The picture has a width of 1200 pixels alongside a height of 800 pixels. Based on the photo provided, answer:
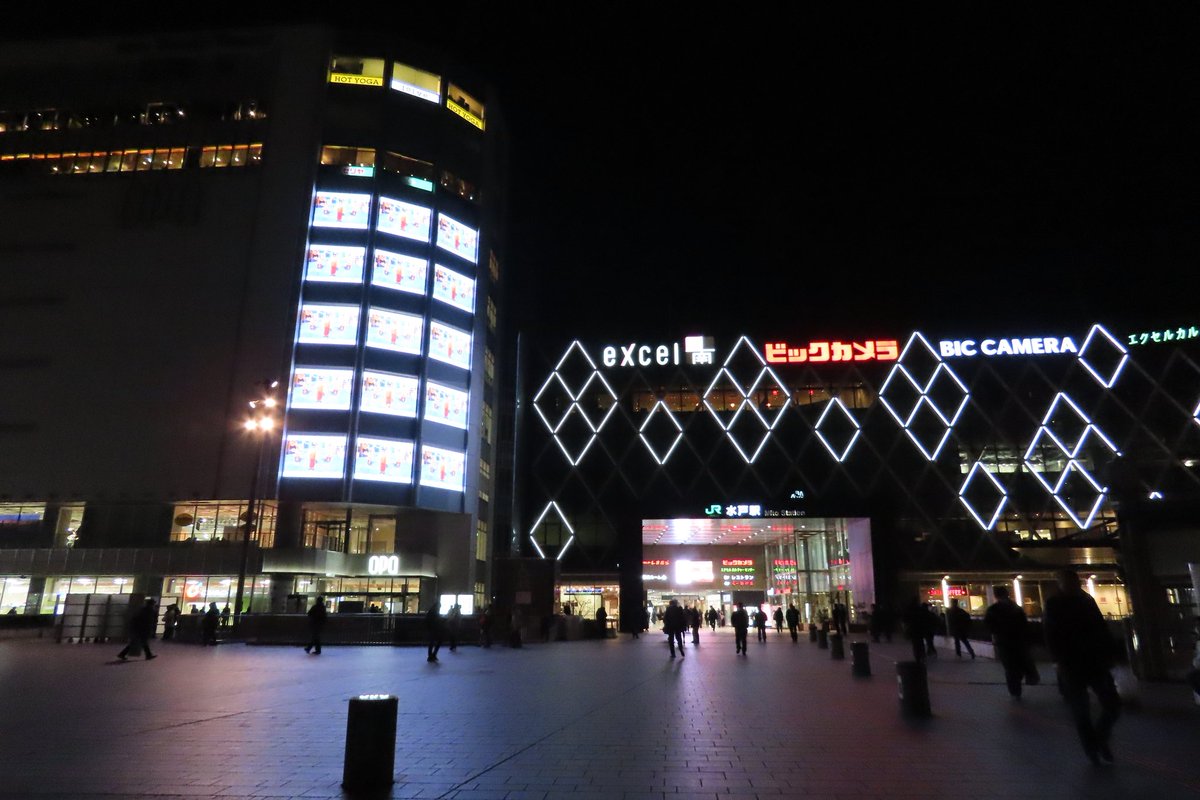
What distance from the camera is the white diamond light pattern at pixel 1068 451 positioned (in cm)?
4897

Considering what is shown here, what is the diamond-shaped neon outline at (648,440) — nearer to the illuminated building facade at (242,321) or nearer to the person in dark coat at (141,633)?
the illuminated building facade at (242,321)

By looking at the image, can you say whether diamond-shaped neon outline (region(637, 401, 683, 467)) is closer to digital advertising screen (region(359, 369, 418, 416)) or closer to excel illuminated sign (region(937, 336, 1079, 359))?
digital advertising screen (region(359, 369, 418, 416))

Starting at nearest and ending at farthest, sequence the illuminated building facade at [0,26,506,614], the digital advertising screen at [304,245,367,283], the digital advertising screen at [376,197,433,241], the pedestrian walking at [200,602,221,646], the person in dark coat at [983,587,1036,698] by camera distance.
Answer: the person in dark coat at [983,587,1036,698]
the pedestrian walking at [200,602,221,646]
the illuminated building facade at [0,26,506,614]
the digital advertising screen at [304,245,367,283]
the digital advertising screen at [376,197,433,241]

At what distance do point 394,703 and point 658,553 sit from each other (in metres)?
53.8

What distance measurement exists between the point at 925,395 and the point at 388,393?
38597 mm

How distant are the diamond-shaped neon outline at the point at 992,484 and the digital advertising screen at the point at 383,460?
1513 inches

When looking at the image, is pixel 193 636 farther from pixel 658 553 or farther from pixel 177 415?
pixel 658 553

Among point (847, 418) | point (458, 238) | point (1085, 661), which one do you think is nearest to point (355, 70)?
point (458, 238)

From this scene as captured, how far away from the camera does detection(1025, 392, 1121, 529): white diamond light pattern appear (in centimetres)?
4897

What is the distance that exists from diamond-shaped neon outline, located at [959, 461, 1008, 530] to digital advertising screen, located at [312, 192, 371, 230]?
4611 centimetres

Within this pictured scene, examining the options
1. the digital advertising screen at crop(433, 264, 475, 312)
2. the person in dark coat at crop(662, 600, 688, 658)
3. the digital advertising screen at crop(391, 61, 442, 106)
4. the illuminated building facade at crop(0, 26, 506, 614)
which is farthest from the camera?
the digital advertising screen at crop(391, 61, 442, 106)

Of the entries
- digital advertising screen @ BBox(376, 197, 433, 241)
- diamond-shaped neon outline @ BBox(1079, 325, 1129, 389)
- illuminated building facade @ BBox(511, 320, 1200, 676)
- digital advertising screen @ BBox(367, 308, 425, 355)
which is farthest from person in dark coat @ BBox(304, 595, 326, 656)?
diamond-shaped neon outline @ BBox(1079, 325, 1129, 389)

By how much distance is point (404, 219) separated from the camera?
5150 centimetres

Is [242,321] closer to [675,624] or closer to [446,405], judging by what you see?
[446,405]
